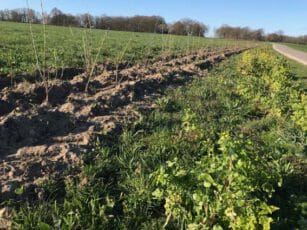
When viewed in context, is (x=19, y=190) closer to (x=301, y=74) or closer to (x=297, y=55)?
(x=301, y=74)

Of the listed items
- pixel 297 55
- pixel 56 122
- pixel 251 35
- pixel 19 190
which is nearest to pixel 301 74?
pixel 56 122

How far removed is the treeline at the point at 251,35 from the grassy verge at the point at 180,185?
10644 centimetres

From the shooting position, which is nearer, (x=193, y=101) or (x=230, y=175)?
(x=230, y=175)

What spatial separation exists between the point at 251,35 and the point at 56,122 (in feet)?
398

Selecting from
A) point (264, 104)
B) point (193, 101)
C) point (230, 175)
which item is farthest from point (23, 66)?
point (230, 175)

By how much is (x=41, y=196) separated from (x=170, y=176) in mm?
1382

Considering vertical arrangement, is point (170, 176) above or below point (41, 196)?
above

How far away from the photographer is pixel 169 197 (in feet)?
12.8

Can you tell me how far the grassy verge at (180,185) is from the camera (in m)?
3.72

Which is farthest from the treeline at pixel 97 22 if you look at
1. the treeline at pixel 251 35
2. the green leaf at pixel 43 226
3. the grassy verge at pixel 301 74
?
the treeline at pixel 251 35

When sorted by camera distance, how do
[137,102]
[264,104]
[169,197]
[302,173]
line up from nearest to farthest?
[169,197] < [302,173] < [137,102] < [264,104]

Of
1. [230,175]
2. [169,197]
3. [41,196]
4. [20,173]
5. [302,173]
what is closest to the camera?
[230,175]

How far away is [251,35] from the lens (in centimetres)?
12156

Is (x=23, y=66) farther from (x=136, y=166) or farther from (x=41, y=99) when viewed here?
(x=136, y=166)
